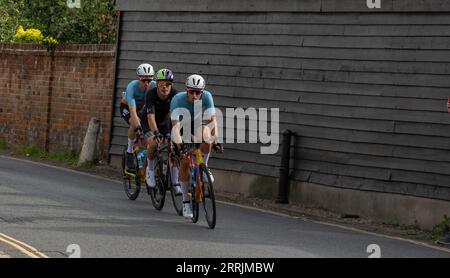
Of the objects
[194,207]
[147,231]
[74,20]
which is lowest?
[147,231]

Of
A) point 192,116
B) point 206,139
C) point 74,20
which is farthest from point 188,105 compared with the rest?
point 74,20

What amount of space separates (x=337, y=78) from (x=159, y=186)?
347 centimetres

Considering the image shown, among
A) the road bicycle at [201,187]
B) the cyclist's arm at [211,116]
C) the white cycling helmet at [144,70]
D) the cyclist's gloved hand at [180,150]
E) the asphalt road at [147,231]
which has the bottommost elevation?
the asphalt road at [147,231]

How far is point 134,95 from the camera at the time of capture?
1591cm

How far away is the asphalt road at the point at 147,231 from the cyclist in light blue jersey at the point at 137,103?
903mm

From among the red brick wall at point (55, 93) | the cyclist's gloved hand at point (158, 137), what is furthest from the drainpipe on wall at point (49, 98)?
the cyclist's gloved hand at point (158, 137)

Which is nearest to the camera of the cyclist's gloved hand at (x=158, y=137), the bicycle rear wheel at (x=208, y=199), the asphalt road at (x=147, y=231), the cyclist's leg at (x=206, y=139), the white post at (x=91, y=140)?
the asphalt road at (x=147, y=231)

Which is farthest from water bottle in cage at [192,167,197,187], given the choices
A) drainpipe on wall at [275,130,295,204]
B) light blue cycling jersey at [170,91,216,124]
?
drainpipe on wall at [275,130,295,204]

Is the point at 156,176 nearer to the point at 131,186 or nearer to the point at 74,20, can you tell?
the point at 131,186

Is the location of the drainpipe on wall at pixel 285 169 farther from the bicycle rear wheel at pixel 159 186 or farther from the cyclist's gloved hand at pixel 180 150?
the cyclist's gloved hand at pixel 180 150

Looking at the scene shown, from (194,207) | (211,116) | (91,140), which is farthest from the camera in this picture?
(91,140)

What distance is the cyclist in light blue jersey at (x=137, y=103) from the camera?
1544 cm
